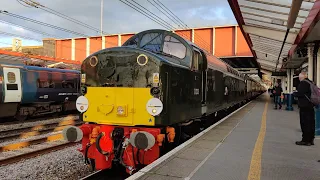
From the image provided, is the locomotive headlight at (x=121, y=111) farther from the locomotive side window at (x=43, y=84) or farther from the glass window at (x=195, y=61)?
the locomotive side window at (x=43, y=84)

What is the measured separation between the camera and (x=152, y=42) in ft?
23.8

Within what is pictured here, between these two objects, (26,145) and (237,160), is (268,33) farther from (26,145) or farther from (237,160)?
(26,145)

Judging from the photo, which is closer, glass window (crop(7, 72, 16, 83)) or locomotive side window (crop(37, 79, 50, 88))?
glass window (crop(7, 72, 16, 83))

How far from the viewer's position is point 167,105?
595 cm

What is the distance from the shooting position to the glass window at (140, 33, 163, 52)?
23.4 ft

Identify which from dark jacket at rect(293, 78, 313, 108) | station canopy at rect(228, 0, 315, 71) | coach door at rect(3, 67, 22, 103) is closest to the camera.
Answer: dark jacket at rect(293, 78, 313, 108)

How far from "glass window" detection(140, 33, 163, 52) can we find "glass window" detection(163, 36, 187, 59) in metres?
0.18

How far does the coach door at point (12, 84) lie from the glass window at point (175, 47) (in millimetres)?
10391

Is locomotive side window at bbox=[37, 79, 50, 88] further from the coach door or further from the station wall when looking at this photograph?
the station wall

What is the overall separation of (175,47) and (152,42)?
1.87 ft

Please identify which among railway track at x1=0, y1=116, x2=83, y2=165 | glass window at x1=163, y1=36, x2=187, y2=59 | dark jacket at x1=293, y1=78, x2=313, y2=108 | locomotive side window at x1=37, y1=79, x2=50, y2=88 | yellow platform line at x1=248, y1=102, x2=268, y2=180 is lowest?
railway track at x1=0, y1=116, x2=83, y2=165

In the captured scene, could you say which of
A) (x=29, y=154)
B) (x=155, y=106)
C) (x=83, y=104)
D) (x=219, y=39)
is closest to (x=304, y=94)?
(x=155, y=106)

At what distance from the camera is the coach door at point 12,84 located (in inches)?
568

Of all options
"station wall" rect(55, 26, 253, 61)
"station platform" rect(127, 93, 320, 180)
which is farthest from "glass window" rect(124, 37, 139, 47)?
"station wall" rect(55, 26, 253, 61)
